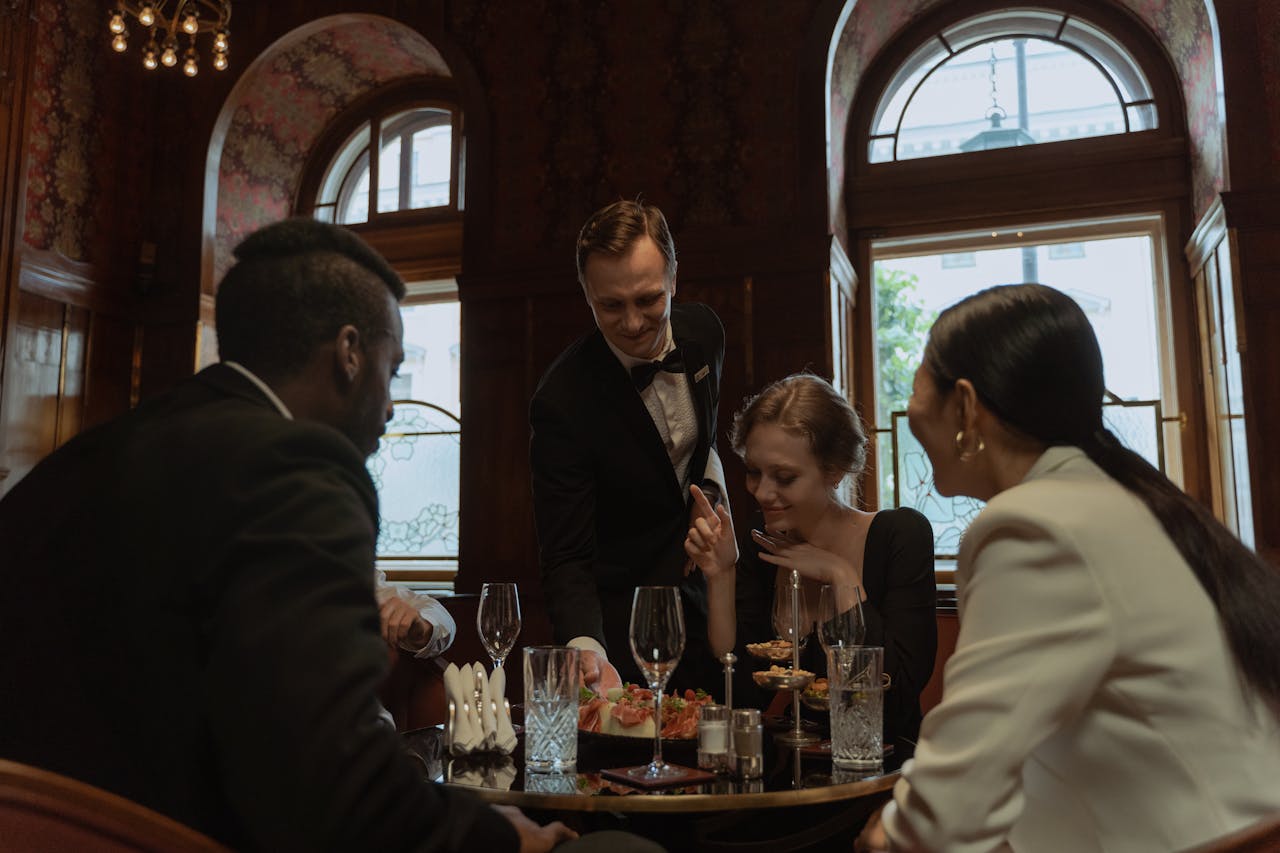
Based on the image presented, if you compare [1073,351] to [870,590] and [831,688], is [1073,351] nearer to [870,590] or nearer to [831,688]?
[831,688]

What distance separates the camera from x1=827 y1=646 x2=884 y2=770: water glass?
1.69m

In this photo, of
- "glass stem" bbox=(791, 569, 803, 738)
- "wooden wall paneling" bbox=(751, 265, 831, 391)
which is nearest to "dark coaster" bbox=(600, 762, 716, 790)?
"glass stem" bbox=(791, 569, 803, 738)

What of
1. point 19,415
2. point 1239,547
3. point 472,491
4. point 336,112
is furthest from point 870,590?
point 336,112

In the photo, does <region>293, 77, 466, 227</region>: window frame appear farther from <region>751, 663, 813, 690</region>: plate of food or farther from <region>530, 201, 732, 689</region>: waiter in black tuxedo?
<region>751, 663, 813, 690</region>: plate of food

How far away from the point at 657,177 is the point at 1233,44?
2359 millimetres

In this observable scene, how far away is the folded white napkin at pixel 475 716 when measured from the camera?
71.6 inches

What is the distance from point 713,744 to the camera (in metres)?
1.68

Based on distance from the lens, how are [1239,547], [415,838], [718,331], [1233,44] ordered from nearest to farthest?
[415,838], [1239,547], [718,331], [1233,44]

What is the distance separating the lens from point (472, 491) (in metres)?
4.95

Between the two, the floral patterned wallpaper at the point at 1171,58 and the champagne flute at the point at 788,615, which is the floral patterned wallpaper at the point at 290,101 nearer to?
the floral patterned wallpaper at the point at 1171,58

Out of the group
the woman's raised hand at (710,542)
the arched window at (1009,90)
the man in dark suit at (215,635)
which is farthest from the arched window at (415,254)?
the man in dark suit at (215,635)

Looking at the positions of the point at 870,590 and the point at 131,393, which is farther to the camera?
the point at 131,393

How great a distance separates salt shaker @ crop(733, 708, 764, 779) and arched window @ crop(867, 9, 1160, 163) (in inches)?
153

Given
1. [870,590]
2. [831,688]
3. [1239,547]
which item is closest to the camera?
[1239,547]
